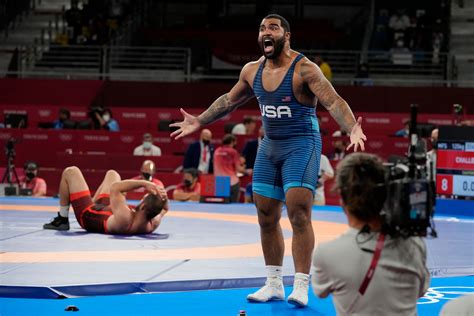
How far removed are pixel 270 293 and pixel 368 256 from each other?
2862mm

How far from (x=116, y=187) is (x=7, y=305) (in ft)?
12.1

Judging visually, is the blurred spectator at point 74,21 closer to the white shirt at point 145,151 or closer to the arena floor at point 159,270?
the white shirt at point 145,151

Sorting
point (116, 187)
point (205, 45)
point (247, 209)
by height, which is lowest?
point (247, 209)

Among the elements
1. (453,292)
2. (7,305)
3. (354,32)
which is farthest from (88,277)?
(354,32)

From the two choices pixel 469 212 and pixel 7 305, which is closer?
pixel 7 305

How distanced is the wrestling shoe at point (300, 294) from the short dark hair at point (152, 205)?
343 cm

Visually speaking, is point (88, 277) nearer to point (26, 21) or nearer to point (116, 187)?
point (116, 187)

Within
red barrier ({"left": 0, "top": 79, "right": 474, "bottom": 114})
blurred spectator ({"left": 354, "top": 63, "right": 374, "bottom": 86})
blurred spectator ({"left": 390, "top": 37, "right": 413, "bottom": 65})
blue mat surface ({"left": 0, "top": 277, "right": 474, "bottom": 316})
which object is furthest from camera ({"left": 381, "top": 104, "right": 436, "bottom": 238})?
blurred spectator ({"left": 390, "top": 37, "right": 413, "bottom": 65})

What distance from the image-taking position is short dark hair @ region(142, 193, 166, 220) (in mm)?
9109

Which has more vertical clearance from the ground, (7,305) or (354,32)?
(354,32)

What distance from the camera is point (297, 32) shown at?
24.6m

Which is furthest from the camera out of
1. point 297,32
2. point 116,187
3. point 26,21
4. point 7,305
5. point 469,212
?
point 26,21

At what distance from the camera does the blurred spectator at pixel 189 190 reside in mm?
15297

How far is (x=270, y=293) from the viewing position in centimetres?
601
